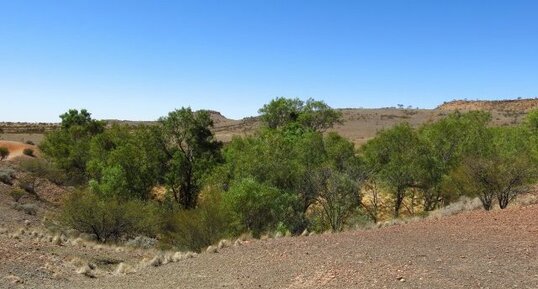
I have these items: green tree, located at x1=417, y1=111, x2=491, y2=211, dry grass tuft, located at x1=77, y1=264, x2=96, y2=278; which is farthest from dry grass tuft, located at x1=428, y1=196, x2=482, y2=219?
dry grass tuft, located at x1=77, y1=264, x2=96, y2=278

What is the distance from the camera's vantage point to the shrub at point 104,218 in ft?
97.5

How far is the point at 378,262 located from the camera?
14.8m

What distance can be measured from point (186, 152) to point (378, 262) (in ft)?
89.1

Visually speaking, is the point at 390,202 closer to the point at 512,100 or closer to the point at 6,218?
the point at 6,218

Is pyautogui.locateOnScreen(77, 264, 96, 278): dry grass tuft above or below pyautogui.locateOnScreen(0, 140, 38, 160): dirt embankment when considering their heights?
below

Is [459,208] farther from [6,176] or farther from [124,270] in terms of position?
[6,176]

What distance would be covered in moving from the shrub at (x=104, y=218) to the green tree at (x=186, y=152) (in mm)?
8573

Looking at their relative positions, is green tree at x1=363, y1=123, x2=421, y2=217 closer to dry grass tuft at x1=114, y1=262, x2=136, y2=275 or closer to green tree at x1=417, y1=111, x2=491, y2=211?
green tree at x1=417, y1=111, x2=491, y2=211

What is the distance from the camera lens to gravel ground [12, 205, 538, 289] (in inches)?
521

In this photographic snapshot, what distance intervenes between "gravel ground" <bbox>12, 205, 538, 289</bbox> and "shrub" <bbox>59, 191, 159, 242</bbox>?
40.2ft

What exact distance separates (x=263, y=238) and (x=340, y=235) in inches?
120

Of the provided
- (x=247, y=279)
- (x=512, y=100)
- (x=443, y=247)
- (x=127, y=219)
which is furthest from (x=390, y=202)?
(x=512, y=100)

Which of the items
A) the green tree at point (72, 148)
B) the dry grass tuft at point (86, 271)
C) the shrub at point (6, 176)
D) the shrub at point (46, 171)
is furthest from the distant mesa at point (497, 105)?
the dry grass tuft at point (86, 271)

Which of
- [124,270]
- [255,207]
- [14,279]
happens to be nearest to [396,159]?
[255,207]
